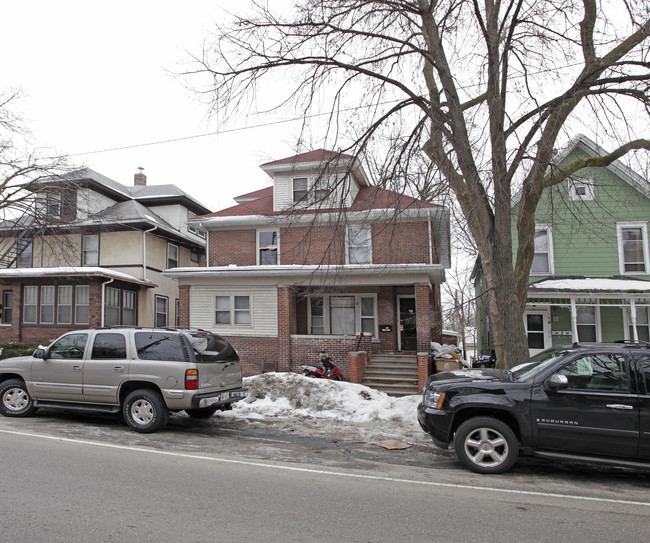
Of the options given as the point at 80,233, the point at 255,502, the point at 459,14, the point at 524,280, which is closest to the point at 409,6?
the point at 459,14

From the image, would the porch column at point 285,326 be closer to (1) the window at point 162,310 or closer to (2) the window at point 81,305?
(2) the window at point 81,305

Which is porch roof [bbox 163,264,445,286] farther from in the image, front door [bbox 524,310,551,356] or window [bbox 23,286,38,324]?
window [bbox 23,286,38,324]

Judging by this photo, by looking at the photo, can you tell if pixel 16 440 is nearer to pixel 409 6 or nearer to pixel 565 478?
pixel 565 478

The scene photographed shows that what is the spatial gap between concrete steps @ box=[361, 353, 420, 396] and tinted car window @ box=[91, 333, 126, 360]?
24.7 ft

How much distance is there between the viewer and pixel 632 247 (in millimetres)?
16891

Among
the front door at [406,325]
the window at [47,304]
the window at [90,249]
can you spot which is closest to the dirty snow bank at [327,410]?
the front door at [406,325]

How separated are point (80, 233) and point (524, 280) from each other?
62.5 ft

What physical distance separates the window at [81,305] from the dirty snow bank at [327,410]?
39.2ft

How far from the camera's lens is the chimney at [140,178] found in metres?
29.5

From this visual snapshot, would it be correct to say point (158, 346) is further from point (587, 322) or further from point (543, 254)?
point (587, 322)

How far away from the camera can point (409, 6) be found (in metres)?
9.85

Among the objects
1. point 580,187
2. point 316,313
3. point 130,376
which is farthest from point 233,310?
point 580,187

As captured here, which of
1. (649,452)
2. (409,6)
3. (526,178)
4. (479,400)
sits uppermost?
(409,6)

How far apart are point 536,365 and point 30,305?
21226 mm
